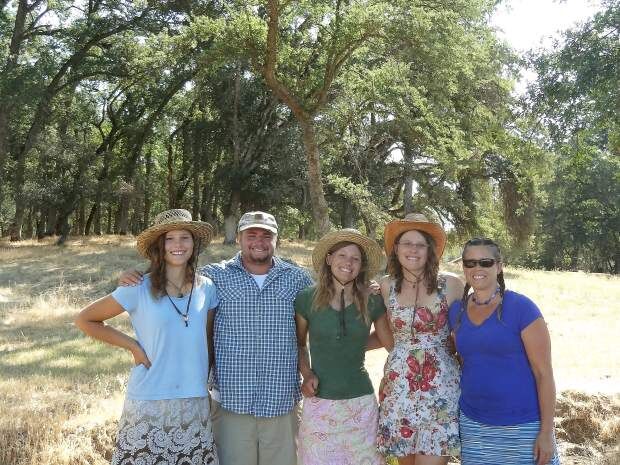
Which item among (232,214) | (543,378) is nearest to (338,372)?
(543,378)

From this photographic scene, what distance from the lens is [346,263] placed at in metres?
3.72

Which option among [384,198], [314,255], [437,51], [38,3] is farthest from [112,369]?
[38,3]

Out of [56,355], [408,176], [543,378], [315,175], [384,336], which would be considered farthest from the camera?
[408,176]

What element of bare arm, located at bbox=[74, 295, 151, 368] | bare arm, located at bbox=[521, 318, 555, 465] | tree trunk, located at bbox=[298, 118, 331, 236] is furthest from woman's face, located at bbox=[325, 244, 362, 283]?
tree trunk, located at bbox=[298, 118, 331, 236]

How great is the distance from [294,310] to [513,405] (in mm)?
1429

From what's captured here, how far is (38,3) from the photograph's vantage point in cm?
2481

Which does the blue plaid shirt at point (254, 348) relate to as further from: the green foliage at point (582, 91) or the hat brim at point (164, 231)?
the green foliage at point (582, 91)

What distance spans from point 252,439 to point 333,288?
109 cm

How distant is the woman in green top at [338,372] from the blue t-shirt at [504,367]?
0.69 m

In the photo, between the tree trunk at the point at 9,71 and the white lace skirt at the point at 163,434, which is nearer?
the white lace skirt at the point at 163,434

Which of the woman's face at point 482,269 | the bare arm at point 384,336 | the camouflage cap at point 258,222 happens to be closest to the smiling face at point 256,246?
the camouflage cap at point 258,222

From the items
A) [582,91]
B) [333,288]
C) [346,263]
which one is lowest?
[333,288]

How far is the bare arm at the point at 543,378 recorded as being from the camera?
3.12 meters

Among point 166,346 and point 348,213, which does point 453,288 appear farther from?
point 348,213
